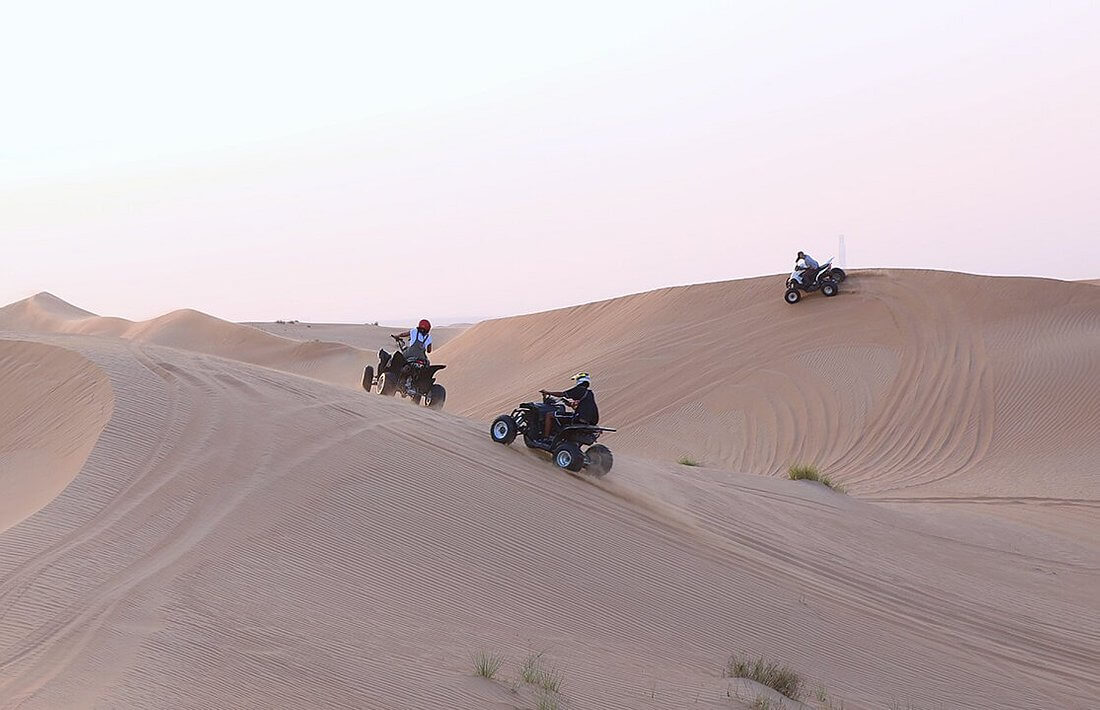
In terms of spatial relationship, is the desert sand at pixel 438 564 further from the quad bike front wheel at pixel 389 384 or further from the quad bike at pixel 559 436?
the quad bike front wheel at pixel 389 384

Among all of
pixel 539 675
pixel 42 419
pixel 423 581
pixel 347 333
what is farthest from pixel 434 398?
pixel 347 333

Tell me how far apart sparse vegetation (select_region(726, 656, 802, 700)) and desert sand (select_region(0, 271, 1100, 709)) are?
17 centimetres

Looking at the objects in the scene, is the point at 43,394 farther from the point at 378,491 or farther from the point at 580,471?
the point at 580,471

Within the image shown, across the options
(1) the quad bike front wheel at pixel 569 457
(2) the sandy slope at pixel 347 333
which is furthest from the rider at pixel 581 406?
(2) the sandy slope at pixel 347 333

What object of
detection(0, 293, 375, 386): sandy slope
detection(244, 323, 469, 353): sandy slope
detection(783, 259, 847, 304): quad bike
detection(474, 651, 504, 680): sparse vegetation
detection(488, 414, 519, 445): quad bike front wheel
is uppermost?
detection(783, 259, 847, 304): quad bike

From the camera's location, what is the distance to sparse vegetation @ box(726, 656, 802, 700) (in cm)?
698

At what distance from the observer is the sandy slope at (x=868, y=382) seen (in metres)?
21.0

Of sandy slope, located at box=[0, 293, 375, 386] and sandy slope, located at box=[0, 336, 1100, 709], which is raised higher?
sandy slope, located at box=[0, 293, 375, 386]

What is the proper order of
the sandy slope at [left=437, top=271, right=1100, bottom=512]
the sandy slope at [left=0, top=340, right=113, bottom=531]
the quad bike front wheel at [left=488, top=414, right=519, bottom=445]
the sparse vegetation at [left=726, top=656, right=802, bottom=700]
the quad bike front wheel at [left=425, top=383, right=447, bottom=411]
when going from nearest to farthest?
the sparse vegetation at [left=726, top=656, right=802, bottom=700] → the sandy slope at [left=0, top=340, right=113, bottom=531] → the quad bike front wheel at [left=488, top=414, right=519, bottom=445] → the quad bike front wheel at [left=425, top=383, right=447, bottom=411] → the sandy slope at [left=437, top=271, right=1100, bottom=512]

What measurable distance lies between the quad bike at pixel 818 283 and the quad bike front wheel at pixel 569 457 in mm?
19832

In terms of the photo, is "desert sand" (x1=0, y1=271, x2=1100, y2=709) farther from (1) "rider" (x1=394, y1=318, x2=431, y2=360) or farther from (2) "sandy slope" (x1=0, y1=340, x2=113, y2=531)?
(1) "rider" (x1=394, y1=318, x2=431, y2=360)

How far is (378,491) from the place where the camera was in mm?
9328

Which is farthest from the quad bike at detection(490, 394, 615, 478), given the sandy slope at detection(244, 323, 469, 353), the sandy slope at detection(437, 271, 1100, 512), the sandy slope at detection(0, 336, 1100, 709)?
the sandy slope at detection(244, 323, 469, 353)

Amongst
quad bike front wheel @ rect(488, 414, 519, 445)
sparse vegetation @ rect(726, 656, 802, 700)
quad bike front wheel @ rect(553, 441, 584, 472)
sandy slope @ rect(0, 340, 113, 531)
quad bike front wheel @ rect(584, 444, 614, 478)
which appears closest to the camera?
sparse vegetation @ rect(726, 656, 802, 700)
